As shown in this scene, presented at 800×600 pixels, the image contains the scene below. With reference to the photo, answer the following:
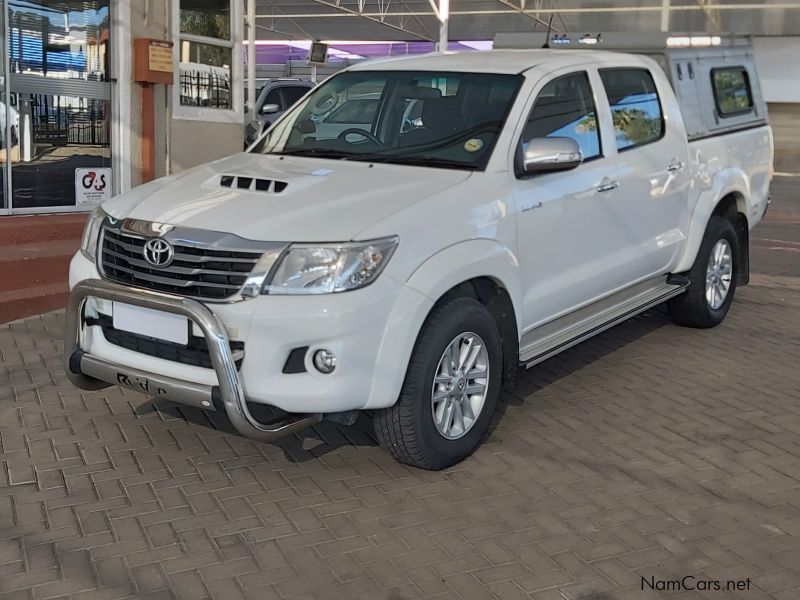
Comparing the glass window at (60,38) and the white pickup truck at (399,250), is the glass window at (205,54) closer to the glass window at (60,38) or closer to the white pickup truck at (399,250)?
the glass window at (60,38)

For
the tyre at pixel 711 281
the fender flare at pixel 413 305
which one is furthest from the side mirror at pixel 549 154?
the tyre at pixel 711 281

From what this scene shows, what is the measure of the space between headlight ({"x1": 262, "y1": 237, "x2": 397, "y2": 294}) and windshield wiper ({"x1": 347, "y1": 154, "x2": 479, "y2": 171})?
1.03m

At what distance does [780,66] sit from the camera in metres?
26.2

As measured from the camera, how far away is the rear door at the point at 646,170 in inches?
224

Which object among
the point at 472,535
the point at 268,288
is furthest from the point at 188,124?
the point at 472,535

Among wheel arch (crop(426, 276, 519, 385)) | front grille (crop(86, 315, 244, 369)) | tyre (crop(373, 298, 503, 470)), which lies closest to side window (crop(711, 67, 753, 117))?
wheel arch (crop(426, 276, 519, 385))

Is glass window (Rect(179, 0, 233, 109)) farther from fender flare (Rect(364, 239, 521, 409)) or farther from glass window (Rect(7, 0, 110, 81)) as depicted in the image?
fender flare (Rect(364, 239, 521, 409))

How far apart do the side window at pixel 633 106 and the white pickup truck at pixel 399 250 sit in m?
0.02

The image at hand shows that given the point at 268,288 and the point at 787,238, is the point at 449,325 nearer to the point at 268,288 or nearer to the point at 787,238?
the point at 268,288

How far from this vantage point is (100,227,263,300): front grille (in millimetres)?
3914

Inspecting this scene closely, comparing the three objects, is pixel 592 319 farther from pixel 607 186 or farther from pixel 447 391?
pixel 447 391

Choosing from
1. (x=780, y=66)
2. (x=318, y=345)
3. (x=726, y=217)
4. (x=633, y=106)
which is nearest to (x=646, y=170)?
(x=633, y=106)

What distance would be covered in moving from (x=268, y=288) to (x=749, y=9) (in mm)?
22167

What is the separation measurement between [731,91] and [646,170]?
1.98m
